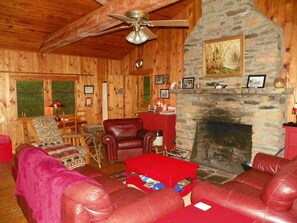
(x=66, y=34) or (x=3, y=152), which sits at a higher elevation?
(x=66, y=34)

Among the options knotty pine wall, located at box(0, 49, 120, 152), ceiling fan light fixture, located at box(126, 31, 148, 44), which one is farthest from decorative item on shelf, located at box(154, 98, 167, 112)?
ceiling fan light fixture, located at box(126, 31, 148, 44)

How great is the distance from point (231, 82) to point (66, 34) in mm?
3718

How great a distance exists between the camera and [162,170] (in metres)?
3.36

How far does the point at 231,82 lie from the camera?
4.89 metres

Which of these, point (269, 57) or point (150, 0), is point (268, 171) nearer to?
point (269, 57)

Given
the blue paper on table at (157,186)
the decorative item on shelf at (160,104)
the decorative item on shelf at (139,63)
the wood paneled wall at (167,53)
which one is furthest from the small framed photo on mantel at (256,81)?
the decorative item on shelf at (139,63)

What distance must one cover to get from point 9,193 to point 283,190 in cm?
377

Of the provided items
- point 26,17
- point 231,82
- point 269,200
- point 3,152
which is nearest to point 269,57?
point 231,82

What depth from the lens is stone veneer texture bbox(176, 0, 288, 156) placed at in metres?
4.24

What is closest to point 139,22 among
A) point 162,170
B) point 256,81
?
point 162,170

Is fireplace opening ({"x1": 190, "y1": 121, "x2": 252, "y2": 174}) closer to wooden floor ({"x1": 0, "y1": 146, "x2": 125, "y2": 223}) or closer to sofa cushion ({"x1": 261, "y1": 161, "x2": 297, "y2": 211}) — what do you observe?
wooden floor ({"x1": 0, "y1": 146, "x2": 125, "y2": 223})

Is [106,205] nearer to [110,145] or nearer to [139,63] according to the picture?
[110,145]

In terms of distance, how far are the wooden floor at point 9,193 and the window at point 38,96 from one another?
5.81 ft

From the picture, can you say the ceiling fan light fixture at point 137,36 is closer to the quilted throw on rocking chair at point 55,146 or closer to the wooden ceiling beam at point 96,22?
the wooden ceiling beam at point 96,22
